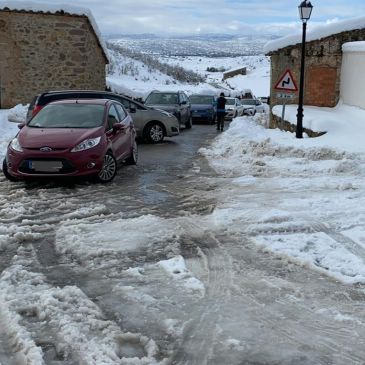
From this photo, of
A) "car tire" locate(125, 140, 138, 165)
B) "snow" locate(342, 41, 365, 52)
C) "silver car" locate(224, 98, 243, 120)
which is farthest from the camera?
"silver car" locate(224, 98, 243, 120)

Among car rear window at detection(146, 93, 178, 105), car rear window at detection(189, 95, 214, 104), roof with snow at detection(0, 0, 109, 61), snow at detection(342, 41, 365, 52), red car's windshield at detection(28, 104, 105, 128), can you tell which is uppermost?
roof with snow at detection(0, 0, 109, 61)

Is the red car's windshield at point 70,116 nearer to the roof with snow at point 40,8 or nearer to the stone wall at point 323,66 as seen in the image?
the stone wall at point 323,66

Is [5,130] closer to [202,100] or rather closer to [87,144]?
[87,144]

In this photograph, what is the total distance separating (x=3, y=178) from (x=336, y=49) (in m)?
10.9

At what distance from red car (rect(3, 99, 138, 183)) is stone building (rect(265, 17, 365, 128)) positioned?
835cm

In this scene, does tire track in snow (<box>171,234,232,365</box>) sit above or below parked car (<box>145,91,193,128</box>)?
above

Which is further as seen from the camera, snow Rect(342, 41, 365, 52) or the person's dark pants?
the person's dark pants

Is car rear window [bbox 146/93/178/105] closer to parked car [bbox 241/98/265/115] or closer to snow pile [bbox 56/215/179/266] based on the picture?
parked car [bbox 241/98/265/115]

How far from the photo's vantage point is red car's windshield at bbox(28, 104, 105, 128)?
1013 centimetres

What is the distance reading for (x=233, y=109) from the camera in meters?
31.0

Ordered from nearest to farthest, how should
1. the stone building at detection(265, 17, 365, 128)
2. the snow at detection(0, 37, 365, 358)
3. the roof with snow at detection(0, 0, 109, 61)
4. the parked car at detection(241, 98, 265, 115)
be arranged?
the snow at detection(0, 37, 365, 358), the stone building at detection(265, 17, 365, 128), the roof with snow at detection(0, 0, 109, 61), the parked car at detection(241, 98, 265, 115)

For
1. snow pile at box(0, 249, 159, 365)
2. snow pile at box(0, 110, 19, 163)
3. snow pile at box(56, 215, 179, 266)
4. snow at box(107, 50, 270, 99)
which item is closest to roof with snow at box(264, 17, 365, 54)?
snow pile at box(0, 110, 19, 163)

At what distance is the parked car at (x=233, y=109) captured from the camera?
30.7 metres

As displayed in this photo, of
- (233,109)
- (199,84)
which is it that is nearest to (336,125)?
(233,109)
